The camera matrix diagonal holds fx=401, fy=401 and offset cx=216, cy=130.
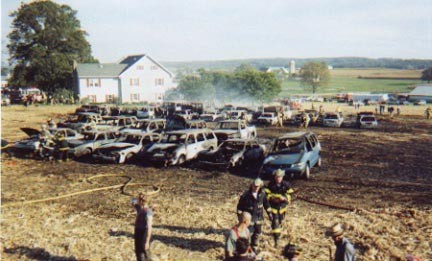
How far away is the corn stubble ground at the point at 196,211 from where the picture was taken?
866 centimetres

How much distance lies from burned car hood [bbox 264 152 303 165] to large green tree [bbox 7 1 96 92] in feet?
175

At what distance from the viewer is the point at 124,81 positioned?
67.6m

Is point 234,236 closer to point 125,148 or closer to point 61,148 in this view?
point 125,148

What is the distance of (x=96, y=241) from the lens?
9094 millimetres

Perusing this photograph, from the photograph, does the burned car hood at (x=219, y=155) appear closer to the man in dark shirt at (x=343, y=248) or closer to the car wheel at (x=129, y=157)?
the car wheel at (x=129, y=157)

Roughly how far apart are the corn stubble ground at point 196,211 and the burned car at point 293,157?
0.56 m

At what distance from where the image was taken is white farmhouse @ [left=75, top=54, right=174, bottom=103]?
6500 centimetres

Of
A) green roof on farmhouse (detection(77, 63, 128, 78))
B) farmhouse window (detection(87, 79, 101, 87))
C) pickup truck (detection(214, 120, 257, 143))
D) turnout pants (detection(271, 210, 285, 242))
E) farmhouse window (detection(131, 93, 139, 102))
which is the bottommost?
turnout pants (detection(271, 210, 285, 242))

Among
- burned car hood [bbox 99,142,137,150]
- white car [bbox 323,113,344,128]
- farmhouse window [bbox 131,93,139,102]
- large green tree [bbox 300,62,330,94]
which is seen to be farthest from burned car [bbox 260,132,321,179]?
large green tree [bbox 300,62,330,94]

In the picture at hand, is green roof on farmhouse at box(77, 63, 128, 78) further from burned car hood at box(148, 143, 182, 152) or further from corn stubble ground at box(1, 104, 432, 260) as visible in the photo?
burned car hood at box(148, 143, 182, 152)

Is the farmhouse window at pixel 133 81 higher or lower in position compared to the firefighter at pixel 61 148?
higher

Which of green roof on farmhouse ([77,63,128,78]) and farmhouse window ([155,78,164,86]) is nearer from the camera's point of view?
green roof on farmhouse ([77,63,128,78])

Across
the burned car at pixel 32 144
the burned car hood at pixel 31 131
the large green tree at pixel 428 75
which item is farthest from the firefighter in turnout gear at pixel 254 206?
the large green tree at pixel 428 75

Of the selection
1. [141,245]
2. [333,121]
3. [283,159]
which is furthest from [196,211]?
[333,121]
